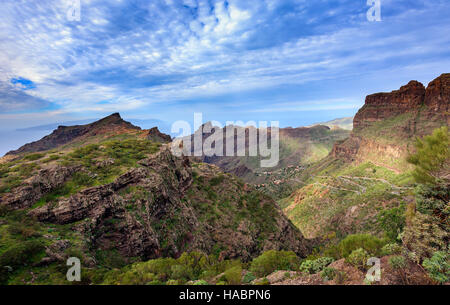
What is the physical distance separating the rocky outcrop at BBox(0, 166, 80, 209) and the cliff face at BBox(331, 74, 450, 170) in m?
122

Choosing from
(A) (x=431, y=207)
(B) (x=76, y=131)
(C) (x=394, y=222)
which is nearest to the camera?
(A) (x=431, y=207)

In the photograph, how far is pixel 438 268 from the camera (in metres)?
12.1

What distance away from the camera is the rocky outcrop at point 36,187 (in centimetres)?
2102

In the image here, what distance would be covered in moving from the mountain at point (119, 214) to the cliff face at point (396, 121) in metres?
89.5

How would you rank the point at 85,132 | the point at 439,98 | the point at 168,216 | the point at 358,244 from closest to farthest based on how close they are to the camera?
the point at 358,244
the point at 168,216
the point at 85,132
the point at 439,98

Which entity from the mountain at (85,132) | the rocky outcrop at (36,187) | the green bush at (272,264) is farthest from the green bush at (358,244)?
the mountain at (85,132)

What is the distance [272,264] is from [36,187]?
29.9 m

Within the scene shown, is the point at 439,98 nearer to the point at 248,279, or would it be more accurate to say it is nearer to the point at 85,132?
the point at 248,279

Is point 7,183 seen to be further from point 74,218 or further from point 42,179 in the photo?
point 74,218

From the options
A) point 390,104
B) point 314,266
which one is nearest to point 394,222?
point 314,266

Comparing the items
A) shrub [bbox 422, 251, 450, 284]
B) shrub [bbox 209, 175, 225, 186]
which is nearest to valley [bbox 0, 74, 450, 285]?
shrub [bbox 422, 251, 450, 284]

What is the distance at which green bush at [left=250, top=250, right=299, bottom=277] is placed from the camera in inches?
863
